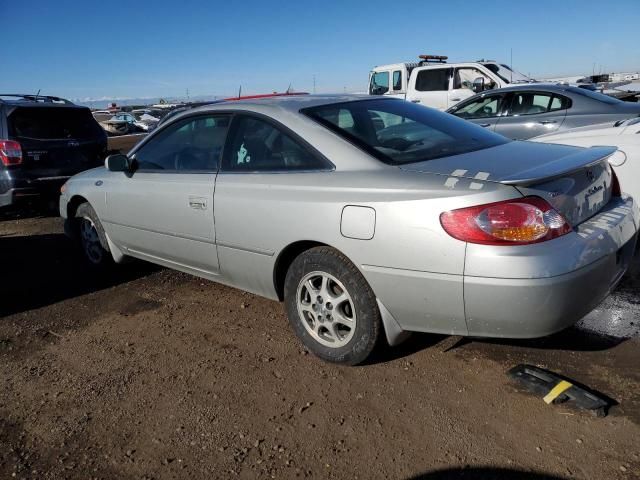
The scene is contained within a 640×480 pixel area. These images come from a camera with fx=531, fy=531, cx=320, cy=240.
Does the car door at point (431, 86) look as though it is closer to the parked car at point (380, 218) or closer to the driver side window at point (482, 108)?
the driver side window at point (482, 108)

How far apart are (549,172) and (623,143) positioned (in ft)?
7.54

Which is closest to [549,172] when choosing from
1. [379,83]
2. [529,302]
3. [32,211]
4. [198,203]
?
[529,302]

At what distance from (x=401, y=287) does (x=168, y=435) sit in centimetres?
133

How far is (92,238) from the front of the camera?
5.00 meters

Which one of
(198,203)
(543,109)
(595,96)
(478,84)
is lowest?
(198,203)

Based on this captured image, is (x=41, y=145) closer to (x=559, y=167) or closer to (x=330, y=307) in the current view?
(x=330, y=307)

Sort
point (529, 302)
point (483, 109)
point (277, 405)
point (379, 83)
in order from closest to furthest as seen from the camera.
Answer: point (529, 302), point (277, 405), point (483, 109), point (379, 83)

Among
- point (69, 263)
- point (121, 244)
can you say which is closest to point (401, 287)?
point (121, 244)

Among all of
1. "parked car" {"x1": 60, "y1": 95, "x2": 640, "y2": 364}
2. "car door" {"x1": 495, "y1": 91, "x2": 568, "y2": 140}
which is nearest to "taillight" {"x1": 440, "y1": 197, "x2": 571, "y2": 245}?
"parked car" {"x1": 60, "y1": 95, "x2": 640, "y2": 364}

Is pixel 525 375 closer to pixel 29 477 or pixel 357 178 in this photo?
pixel 357 178

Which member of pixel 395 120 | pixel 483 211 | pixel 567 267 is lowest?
pixel 567 267

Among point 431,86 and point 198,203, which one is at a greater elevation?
point 431,86

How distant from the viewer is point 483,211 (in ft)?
7.82

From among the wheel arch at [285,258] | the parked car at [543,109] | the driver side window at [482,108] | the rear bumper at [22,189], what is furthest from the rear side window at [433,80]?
the wheel arch at [285,258]
